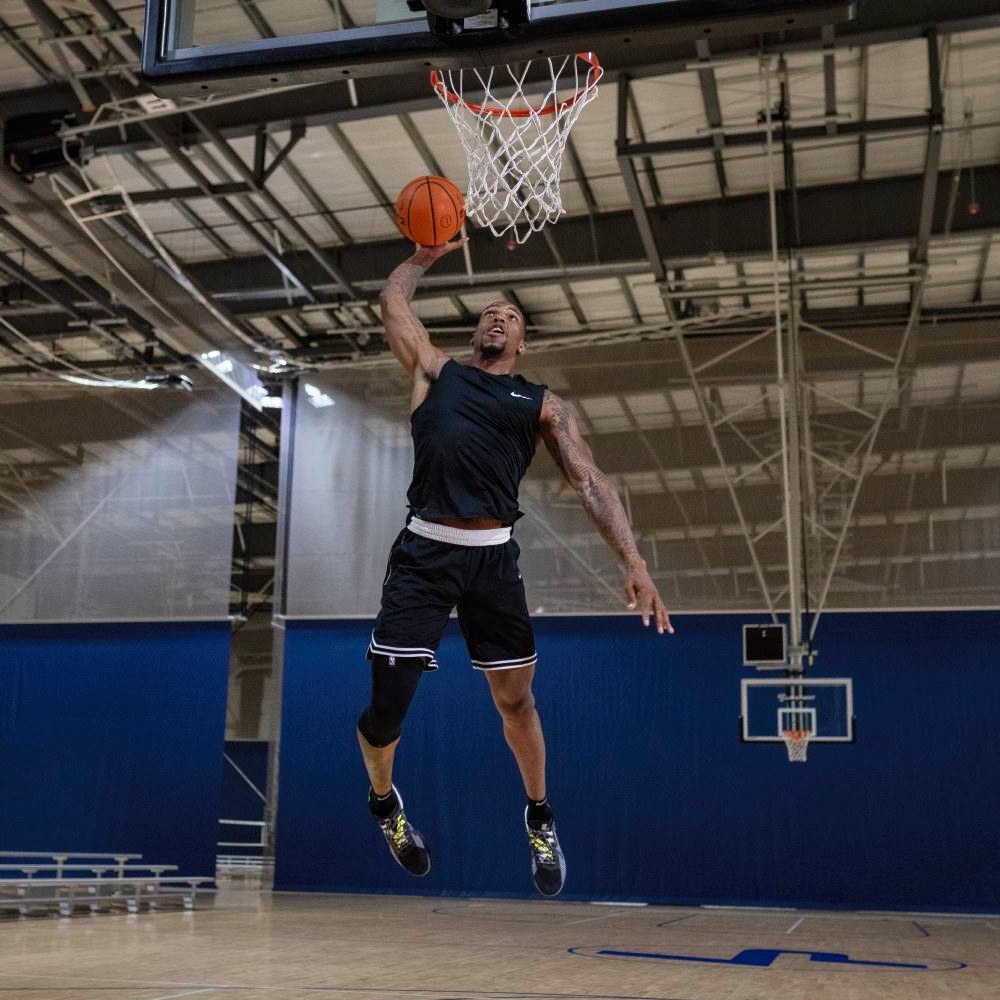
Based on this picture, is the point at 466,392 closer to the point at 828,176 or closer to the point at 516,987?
the point at 516,987

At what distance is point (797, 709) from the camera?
49.3ft

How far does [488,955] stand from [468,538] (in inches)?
234

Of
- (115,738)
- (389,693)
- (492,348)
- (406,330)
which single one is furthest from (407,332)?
(115,738)

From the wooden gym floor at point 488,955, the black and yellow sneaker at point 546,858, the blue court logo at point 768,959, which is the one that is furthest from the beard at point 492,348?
the blue court logo at point 768,959

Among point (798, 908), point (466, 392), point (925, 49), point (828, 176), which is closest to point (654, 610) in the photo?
point (466, 392)

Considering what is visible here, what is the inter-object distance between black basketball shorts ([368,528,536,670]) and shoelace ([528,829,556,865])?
684 mm

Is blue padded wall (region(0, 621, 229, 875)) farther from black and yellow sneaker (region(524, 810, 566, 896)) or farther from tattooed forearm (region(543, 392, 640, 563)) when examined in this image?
tattooed forearm (region(543, 392, 640, 563))

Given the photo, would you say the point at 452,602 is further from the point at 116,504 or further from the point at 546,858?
the point at 116,504

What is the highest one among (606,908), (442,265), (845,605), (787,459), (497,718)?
(442,265)

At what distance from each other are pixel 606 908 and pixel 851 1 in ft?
45.7

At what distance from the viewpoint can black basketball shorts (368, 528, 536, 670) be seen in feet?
14.5

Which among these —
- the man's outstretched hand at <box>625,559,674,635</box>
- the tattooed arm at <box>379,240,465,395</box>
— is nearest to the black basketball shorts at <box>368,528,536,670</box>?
the man's outstretched hand at <box>625,559,674,635</box>

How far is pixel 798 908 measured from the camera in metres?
16.3

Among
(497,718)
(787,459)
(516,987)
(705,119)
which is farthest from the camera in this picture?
(497,718)
